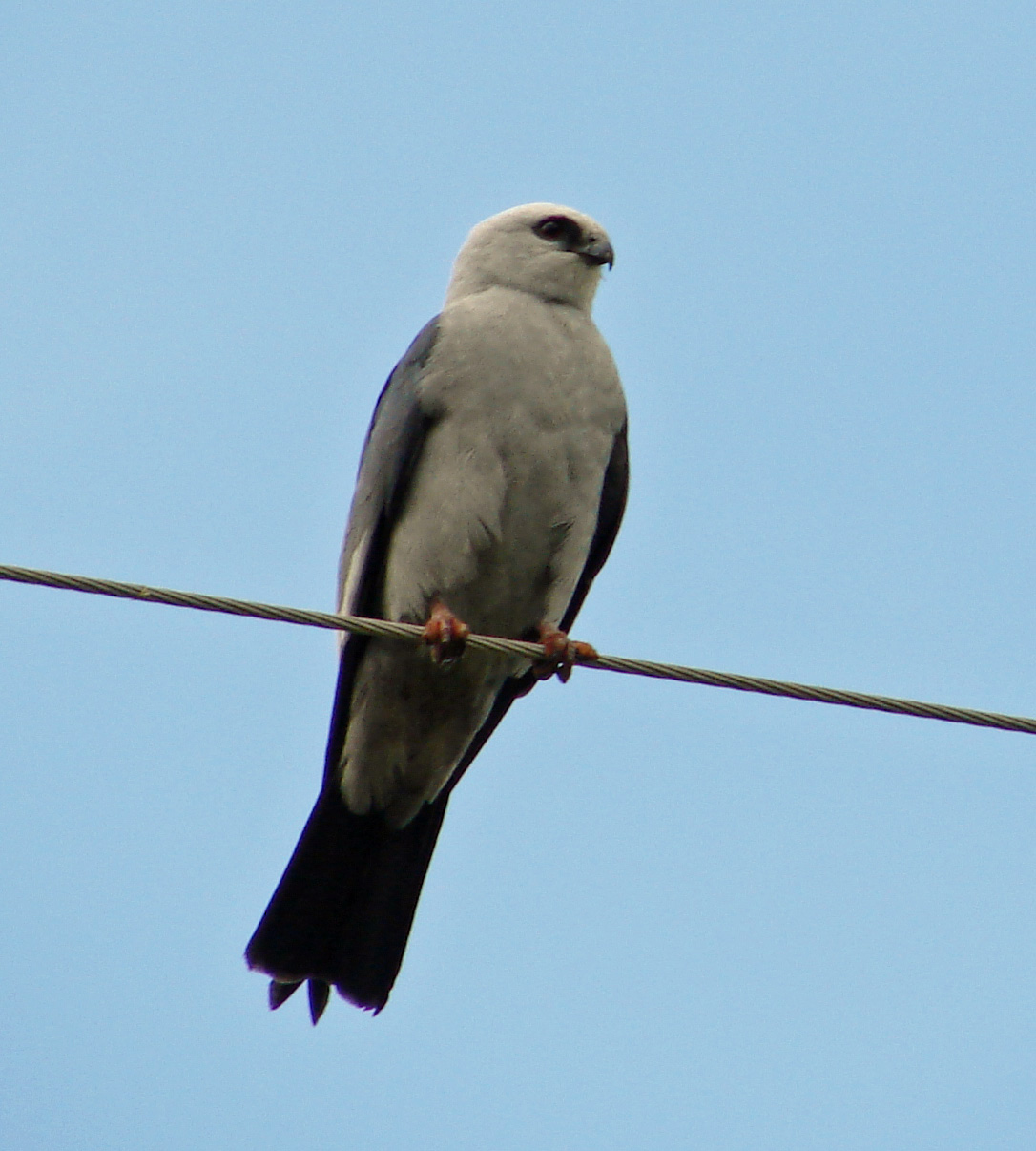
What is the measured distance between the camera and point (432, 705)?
580cm

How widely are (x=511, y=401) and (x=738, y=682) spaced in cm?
181

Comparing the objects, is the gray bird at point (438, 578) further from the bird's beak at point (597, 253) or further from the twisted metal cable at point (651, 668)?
the twisted metal cable at point (651, 668)

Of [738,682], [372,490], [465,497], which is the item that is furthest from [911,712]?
[372,490]

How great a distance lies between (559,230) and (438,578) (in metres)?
1.74

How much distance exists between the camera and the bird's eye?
654 cm

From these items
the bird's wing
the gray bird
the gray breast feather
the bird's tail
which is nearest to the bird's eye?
the gray bird

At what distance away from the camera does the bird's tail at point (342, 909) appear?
18.8ft

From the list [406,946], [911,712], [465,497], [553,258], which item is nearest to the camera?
[911,712]

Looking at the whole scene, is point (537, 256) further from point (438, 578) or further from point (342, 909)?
point (342, 909)

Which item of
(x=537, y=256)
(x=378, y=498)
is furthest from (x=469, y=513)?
(x=537, y=256)

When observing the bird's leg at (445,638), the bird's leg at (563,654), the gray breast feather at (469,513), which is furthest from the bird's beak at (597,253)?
the bird's leg at (445,638)

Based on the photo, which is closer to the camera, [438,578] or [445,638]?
[445,638]

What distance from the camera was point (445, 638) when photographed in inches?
207

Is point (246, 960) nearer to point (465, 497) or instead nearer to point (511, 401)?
point (465, 497)
